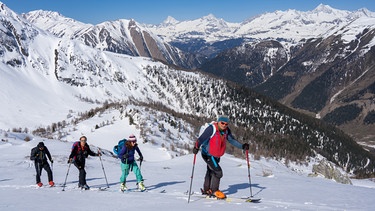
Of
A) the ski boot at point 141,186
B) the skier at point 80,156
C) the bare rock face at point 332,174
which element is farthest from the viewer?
the bare rock face at point 332,174

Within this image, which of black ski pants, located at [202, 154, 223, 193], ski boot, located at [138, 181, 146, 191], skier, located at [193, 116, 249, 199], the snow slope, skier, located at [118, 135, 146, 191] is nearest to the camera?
the snow slope

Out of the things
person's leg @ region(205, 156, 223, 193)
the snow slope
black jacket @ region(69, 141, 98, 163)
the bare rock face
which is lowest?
the bare rock face

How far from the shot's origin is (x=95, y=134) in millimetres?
72812

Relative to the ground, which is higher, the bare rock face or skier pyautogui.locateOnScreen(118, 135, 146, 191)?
skier pyautogui.locateOnScreen(118, 135, 146, 191)

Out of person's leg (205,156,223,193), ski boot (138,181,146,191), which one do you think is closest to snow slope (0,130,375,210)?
ski boot (138,181,146,191)

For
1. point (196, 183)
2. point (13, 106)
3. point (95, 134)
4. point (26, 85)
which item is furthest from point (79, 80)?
point (196, 183)

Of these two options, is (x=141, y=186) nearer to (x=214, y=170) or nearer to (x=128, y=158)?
(x=128, y=158)

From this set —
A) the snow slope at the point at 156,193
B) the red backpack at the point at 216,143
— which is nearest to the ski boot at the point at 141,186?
the snow slope at the point at 156,193

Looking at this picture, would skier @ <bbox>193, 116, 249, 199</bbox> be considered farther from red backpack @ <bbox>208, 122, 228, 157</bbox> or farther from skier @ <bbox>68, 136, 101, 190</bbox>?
skier @ <bbox>68, 136, 101, 190</bbox>

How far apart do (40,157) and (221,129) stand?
11729mm

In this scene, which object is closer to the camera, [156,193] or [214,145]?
[214,145]

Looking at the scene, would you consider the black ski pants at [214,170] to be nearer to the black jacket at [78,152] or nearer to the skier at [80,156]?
the skier at [80,156]

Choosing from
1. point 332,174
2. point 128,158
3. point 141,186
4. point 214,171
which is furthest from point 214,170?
point 332,174

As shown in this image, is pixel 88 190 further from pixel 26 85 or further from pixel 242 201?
pixel 26 85
